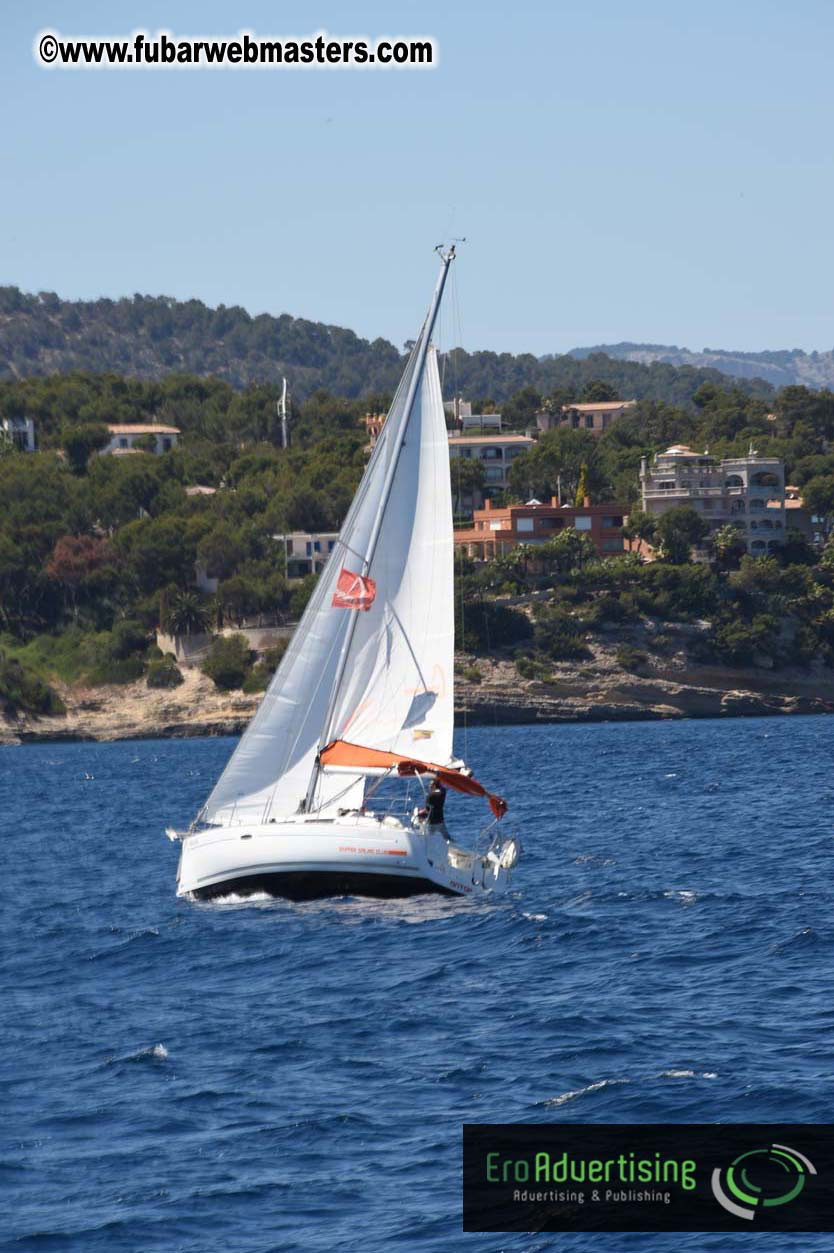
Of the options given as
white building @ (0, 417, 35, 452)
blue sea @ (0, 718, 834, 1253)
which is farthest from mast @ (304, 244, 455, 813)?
white building @ (0, 417, 35, 452)

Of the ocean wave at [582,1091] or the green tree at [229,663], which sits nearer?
the ocean wave at [582,1091]

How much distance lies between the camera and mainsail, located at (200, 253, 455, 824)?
33.2 meters

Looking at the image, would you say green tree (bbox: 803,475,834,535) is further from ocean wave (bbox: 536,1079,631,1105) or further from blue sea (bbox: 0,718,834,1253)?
ocean wave (bbox: 536,1079,631,1105)

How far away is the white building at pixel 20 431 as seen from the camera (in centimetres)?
16460

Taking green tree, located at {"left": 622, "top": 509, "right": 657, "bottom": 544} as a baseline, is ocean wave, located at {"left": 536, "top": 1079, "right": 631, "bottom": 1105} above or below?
below

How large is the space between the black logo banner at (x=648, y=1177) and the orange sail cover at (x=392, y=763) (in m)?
14.3

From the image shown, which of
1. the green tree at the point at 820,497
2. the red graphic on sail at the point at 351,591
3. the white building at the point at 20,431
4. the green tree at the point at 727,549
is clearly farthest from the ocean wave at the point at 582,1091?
the white building at the point at 20,431

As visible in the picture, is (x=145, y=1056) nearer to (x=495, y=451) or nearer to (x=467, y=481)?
(x=467, y=481)

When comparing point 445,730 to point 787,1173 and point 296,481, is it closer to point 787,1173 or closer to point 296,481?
point 787,1173

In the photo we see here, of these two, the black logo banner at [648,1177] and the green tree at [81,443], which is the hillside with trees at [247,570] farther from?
the black logo banner at [648,1177]

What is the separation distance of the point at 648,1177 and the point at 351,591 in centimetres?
1761

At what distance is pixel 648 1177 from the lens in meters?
17.5

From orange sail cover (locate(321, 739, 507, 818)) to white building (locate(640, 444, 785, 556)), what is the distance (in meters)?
108

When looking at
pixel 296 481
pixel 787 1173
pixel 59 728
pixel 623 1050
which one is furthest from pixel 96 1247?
pixel 296 481
